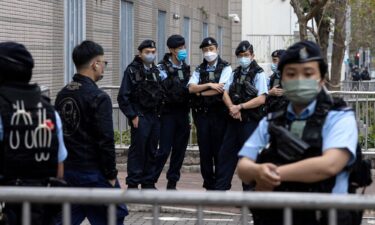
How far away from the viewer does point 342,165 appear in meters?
5.08

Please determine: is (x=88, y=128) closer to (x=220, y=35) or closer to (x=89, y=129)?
(x=89, y=129)

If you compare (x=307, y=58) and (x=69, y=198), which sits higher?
(x=307, y=58)

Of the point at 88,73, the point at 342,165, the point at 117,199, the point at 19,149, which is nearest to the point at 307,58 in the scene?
the point at 342,165

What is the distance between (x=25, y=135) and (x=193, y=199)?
1.80 m

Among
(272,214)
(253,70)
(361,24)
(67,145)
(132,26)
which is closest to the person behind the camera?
(272,214)

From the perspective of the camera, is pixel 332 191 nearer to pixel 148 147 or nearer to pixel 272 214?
pixel 272 214

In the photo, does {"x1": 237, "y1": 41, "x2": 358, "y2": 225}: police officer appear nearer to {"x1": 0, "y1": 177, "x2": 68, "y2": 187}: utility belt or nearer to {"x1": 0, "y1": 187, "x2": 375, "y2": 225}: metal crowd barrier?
{"x1": 0, "y1": 187, "x2": 375, "y2": 225}: metal crowd barrier

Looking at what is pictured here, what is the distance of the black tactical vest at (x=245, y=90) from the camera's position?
11.8 metres

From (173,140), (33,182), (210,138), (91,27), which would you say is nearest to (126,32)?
(91,27)

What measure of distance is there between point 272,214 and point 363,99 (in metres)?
10.7

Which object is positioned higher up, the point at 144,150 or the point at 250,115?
the point at 250,115

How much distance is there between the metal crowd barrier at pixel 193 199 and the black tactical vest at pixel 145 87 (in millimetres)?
7209

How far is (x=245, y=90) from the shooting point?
11836mm

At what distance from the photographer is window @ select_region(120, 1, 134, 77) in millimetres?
21391
